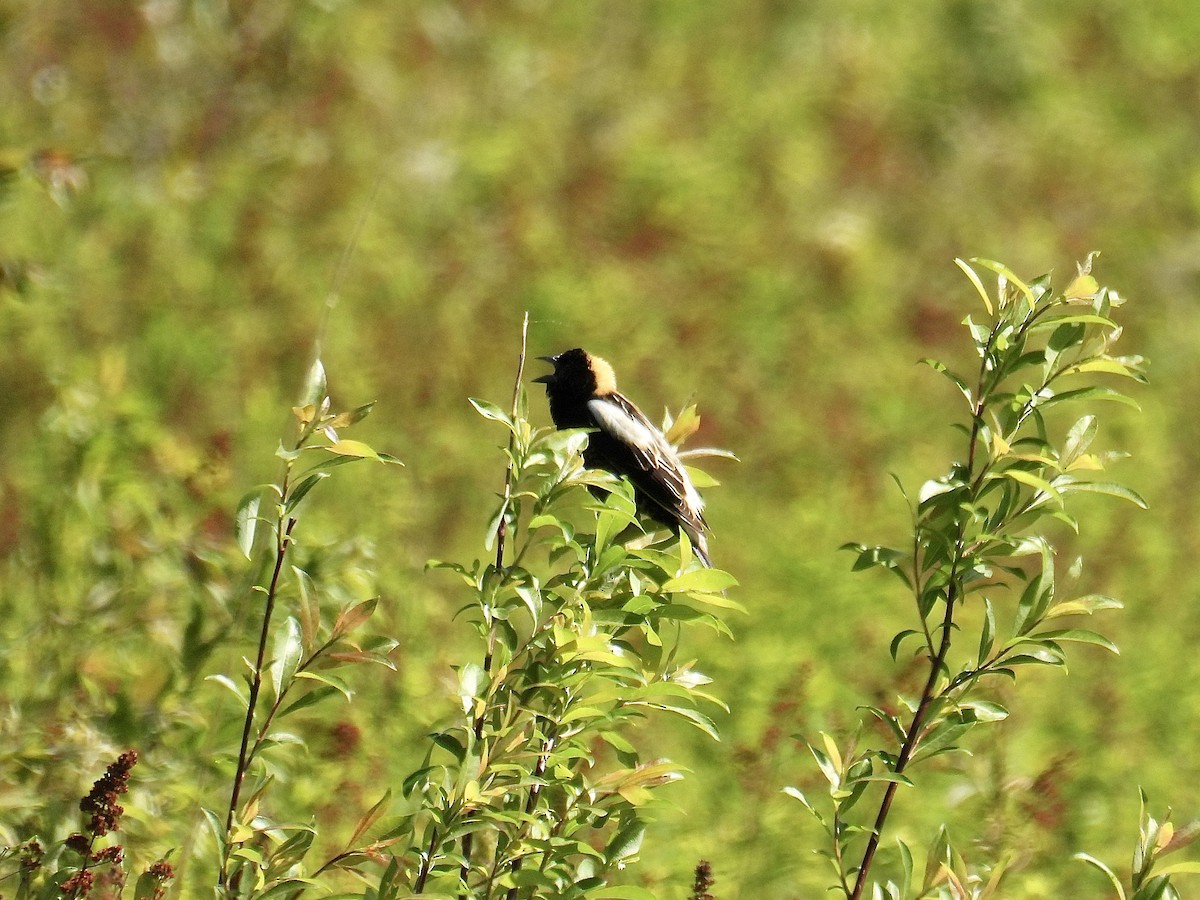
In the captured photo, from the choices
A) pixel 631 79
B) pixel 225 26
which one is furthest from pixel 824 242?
pixel 225 26

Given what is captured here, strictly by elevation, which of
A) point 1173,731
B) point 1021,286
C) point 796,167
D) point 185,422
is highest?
point 796,167

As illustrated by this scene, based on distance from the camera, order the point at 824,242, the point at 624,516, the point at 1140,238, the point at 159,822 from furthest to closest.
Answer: the point at 1140,238 < the point at 824,242 < the point at 159,822 < the point at 624,516

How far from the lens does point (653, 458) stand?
4.30m

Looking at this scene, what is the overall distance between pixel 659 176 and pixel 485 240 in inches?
62.7

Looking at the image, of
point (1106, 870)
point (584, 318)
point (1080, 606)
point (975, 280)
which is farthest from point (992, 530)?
point (584, 318)

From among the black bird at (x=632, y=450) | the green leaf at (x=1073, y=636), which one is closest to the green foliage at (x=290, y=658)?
the green leaf at (x=1073, y=636)

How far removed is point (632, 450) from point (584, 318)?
4752 mm

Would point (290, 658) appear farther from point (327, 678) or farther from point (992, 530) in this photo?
point (992, 530)

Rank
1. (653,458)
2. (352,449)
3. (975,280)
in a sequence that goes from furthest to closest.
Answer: (653,458), (975,280), (352,449)

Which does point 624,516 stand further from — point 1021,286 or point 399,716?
point 399,716

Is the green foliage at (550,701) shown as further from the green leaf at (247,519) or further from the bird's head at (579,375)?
the bird's head at (579,375)

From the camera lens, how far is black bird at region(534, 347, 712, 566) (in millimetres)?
4258

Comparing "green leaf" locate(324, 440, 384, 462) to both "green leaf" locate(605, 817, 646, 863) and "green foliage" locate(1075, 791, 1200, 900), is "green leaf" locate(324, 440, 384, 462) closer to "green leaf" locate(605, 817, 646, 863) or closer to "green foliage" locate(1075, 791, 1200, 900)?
"green leaf" locate(605, 817, 646, 863)

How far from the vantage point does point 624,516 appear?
90.7 inches
